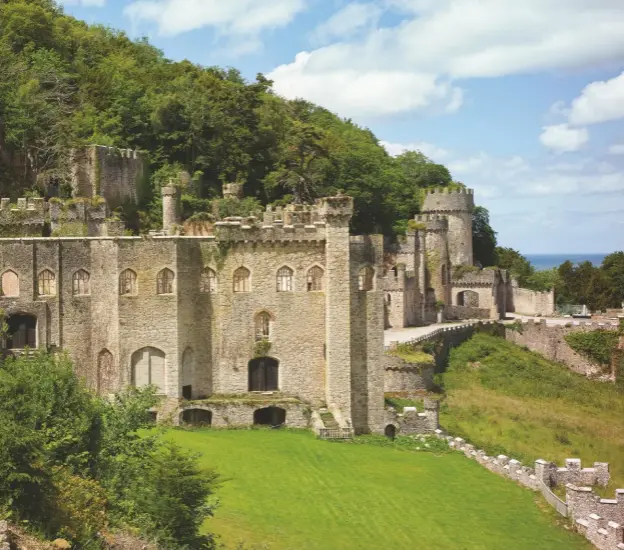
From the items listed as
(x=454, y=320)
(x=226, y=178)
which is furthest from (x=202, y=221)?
(x=454, y=320)

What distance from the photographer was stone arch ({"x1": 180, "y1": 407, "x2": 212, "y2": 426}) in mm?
42812

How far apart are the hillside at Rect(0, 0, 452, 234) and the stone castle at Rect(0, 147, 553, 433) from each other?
50.9 ft

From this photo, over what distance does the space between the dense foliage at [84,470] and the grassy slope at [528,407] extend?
19539 millimetres

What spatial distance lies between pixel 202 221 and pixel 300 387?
12.4m

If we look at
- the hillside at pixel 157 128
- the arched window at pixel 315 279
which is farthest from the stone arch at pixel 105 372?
the hillside at pixel 157 128

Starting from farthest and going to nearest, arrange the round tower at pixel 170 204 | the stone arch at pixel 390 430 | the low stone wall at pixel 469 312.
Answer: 1. the low stone wall at pixel 469 312
2. the round tower at pixel 170 204
3. the stone arch at pixel 390 430

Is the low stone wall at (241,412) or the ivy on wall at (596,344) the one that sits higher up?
the ivy on wall at (596,344)

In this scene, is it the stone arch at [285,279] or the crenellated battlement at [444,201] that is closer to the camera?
the stone arch at [285,279]

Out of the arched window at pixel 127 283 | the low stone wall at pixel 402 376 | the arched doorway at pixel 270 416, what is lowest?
the arched doorway at pixel 270 416

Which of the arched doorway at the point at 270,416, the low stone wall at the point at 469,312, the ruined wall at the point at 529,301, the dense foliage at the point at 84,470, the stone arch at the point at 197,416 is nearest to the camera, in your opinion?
the dense foliage at the point at 84,470

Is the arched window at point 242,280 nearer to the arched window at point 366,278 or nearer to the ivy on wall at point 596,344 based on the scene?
the arched window at point 366,278

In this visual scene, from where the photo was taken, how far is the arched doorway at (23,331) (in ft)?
143

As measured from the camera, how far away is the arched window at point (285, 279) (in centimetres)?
4434

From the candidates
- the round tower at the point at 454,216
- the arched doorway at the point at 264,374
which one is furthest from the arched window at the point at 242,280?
the round tower at the point at 454,216
